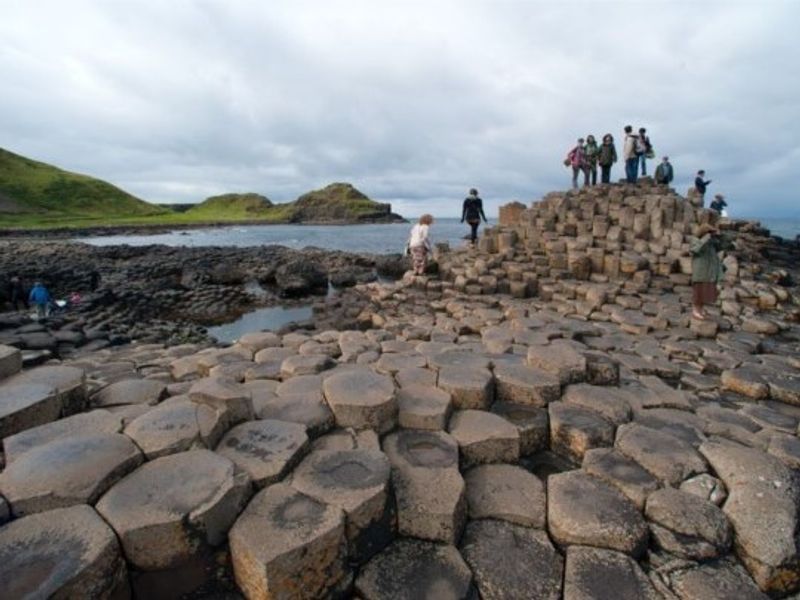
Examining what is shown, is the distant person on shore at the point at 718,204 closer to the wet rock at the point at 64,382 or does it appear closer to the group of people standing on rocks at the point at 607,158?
the group of people standing on rocks at the point at 607,158

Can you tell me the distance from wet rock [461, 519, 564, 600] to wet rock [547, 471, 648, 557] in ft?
0.59

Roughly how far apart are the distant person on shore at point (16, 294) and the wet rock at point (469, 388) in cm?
2388

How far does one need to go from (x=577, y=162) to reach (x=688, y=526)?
69.8 feet

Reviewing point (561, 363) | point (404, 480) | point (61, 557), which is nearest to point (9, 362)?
point (61, 557)

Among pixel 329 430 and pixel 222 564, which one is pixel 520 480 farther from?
pixel 222 564

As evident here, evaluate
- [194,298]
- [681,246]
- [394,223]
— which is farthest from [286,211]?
[681,246]

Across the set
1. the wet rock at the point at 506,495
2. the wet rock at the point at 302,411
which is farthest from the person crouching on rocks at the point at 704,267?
the wet rock at the point at 302,411

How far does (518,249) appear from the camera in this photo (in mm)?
16516

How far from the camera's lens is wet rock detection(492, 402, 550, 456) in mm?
4168

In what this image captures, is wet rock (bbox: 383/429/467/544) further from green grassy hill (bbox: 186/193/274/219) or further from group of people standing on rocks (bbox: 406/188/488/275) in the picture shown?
green grassy hill (bbox: 186/193/274/219)

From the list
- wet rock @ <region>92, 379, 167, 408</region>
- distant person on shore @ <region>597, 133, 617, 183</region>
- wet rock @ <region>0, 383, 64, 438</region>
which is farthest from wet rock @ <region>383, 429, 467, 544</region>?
distant person on shore @ <region>597, 133, 617, 183</region>

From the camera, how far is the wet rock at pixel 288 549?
8.23ft

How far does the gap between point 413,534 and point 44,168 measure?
14542cm

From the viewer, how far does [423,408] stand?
421 centimetres
